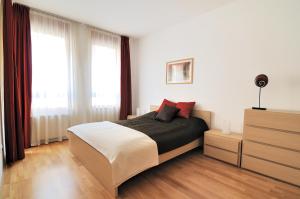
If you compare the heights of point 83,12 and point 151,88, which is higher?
point 83,12

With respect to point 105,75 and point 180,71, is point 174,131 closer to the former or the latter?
point 180,71

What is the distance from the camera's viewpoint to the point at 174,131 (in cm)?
251

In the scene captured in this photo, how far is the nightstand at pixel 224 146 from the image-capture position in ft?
7.87

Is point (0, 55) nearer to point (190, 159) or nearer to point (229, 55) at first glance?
point (190, 159)

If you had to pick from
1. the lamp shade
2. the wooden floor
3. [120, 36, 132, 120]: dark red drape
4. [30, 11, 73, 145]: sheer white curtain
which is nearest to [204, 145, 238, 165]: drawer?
the wooden floor

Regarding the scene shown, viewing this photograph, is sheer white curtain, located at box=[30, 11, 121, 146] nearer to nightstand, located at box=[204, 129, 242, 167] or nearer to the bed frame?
the bed frame

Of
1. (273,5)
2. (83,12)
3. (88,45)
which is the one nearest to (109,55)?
(88,45)

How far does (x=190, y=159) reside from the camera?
2691 millimetres

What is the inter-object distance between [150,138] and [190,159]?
3.41 ft

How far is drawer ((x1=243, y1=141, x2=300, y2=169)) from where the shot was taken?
1.93m

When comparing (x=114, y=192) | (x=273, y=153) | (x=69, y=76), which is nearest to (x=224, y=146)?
(x=273, y=153)

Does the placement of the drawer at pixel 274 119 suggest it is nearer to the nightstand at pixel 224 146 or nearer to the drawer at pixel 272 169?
the nightstand at pixel 224 146

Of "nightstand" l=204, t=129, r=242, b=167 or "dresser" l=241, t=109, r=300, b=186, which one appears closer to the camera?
"dresser" l=241, t=109, r=300, b=186

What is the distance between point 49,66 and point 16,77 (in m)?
0.65
